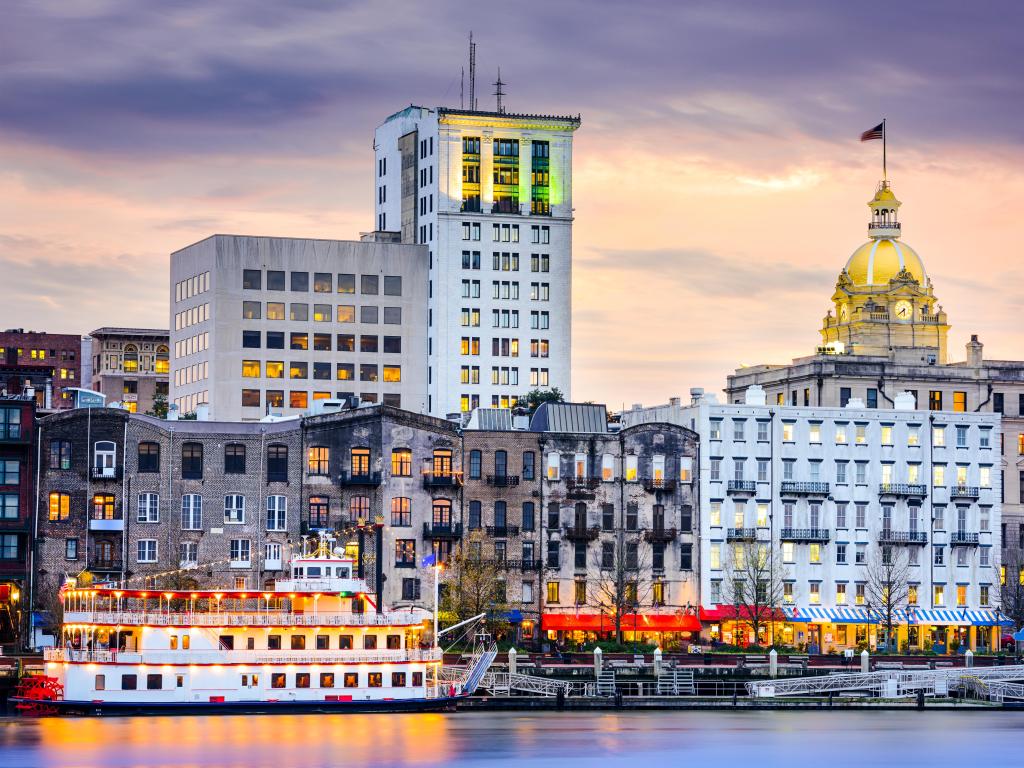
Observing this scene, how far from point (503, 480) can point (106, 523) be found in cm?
2761

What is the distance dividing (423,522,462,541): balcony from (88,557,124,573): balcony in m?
20.6

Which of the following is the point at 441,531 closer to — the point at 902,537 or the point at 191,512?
the point at 191,512

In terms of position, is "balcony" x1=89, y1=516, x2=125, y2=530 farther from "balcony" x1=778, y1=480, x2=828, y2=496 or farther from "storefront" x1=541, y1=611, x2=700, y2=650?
"balcony" x1=778, y1=480, x2=828, y2=496

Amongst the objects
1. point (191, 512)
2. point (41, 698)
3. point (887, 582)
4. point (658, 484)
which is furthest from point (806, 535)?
point (41, 698)

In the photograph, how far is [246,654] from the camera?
117 metres

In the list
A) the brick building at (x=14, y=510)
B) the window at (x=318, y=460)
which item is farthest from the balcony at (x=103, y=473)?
the window at (x=318, y=460)

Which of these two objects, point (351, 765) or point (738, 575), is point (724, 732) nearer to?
point (351, 765)

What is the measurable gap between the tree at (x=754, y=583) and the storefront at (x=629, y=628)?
11.7 feet

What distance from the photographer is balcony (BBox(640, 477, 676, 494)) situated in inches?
6029

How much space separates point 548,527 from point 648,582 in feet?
28.0

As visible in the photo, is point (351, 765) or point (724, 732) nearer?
point (351, 765)

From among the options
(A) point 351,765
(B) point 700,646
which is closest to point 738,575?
(B) point 700,646

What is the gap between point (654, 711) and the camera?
418 ft

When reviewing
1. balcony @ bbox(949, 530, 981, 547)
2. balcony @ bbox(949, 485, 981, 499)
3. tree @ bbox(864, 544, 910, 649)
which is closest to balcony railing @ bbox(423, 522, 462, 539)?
tree @ bbox(864, 544, 910, 649)
